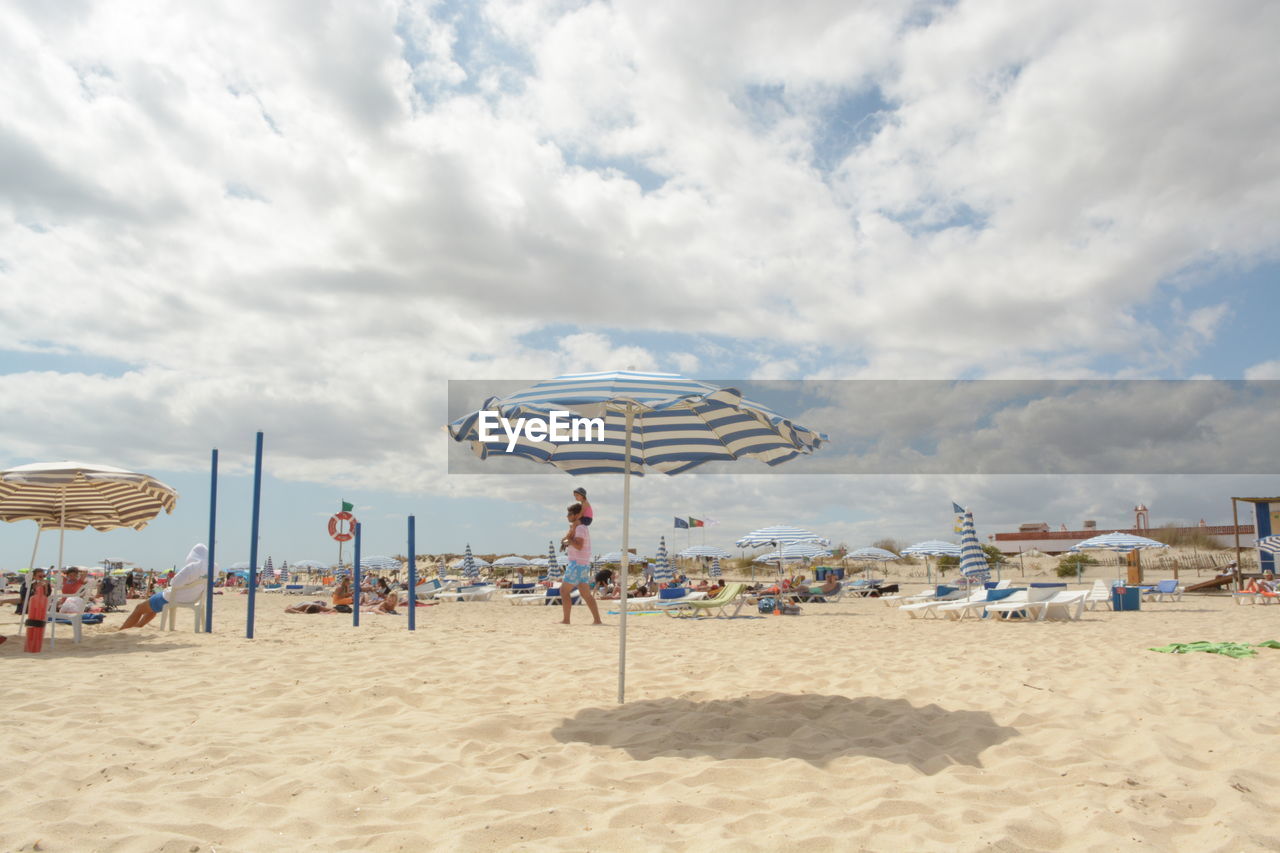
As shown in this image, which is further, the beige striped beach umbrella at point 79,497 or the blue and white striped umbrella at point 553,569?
the blue and white striped umbrella at point 553,569

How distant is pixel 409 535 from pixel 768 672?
17.9 feet

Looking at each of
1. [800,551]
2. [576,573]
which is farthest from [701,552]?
[576,573]

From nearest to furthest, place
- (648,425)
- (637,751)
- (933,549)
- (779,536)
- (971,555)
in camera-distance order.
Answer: (637,751) → (648,425) → (971,555) → (779,536) → (933,549)

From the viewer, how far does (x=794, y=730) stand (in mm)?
4465

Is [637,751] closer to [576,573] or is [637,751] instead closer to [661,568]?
[576,573]

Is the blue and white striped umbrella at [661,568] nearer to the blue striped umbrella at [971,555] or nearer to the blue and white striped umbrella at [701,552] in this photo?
the blue and white striped umbrella at [701,552]

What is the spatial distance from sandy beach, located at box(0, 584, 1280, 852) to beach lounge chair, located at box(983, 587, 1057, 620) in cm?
548

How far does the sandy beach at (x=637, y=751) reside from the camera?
2959 mm

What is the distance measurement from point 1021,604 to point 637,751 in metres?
10.6

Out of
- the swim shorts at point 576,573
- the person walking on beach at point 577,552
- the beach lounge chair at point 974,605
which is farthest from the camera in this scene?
the beach lounge chair at point 974,605

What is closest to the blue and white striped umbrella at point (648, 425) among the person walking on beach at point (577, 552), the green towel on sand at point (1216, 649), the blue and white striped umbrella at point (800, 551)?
the person walking on beach at point (577, 552)

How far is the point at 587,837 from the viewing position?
2910mm

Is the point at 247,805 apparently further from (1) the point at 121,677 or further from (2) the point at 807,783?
(1) the point at 121,677

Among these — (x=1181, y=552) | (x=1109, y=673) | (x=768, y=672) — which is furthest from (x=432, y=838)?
(x=1181, y=552)
